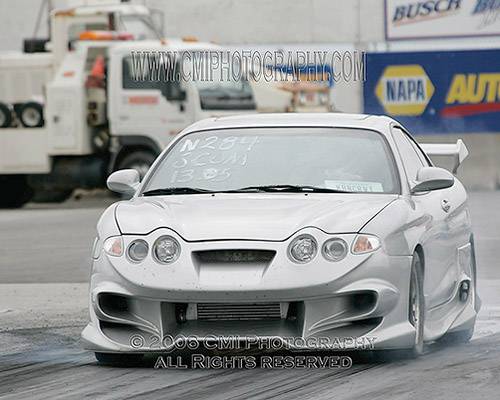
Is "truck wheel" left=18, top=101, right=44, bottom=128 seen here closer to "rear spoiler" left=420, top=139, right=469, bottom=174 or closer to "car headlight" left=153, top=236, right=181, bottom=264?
"rear spoiler" left=420, top=139, right=469, bottom=174

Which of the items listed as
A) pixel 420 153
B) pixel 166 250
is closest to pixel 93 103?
pixel 420 153

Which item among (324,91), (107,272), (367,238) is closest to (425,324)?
(367,238)

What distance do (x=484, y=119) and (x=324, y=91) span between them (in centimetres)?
299

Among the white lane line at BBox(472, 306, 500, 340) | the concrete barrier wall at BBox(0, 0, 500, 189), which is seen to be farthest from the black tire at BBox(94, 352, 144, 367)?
the concrete barrier wall at BBox(0, 0, 500, 189)

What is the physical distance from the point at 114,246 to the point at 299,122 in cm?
169

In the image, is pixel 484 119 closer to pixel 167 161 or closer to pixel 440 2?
pixel 440 2

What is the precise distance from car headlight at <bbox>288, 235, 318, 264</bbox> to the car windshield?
0.86 m

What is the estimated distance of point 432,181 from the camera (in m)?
9.08

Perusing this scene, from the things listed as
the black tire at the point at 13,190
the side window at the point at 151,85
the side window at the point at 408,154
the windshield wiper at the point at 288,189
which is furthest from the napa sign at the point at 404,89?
the windshield wiper at the point at 288,189

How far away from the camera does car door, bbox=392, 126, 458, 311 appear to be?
350 inches

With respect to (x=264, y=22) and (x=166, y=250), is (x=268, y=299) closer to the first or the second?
(x=166, y=250)

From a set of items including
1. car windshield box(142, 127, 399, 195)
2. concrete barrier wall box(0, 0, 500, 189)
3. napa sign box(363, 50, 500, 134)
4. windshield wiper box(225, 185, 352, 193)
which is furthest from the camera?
concrete barrier wall box(0, 0, 500, 189)

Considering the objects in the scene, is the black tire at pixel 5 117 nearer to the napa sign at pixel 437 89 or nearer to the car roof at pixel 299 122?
the napa sign at pixel 437 89

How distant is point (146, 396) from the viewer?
755cm
